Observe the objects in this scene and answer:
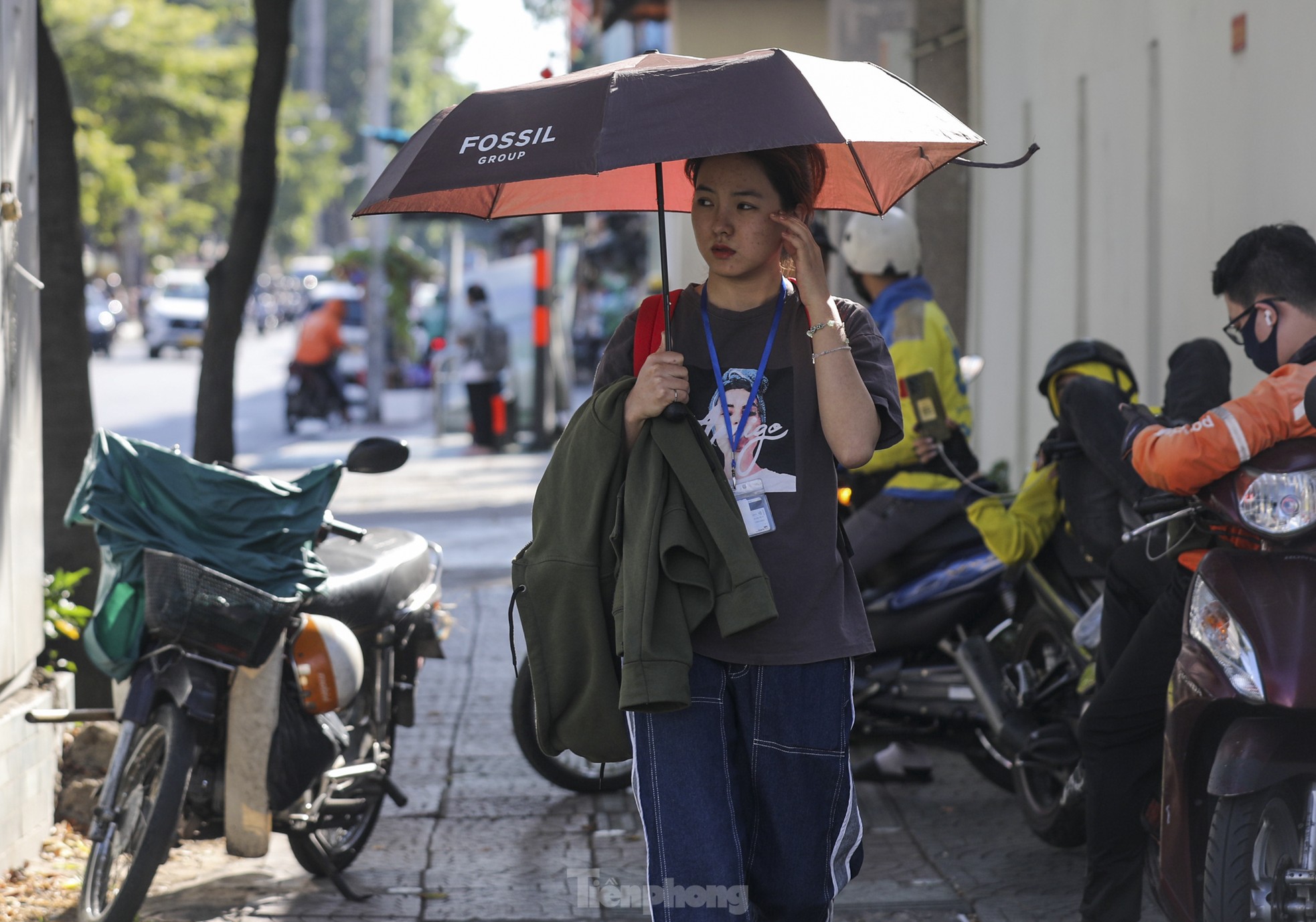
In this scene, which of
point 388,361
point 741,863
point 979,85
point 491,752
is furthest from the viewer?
point 388,361

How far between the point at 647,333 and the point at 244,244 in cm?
432

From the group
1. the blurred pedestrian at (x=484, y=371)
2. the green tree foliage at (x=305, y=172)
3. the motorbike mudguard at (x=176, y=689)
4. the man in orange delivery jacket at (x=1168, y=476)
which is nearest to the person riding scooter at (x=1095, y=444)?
the man in orange delivery jacket at (x=1168, y=476)

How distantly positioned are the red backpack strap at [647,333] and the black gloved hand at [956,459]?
246cm

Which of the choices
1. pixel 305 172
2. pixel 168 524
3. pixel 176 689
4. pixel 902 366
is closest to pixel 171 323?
pixel 305 172

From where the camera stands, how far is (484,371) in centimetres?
1812

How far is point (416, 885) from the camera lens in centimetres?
493

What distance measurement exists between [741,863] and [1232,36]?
3.77m

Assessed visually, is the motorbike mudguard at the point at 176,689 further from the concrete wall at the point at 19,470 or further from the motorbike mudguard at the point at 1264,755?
the motorbike mudguard at the point at 1264,755

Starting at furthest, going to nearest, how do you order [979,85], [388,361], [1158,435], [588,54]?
1. [588,54]
2. [388,361]
3. [979,85]
4. [1158,435]

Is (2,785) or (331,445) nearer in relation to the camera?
(2,785)

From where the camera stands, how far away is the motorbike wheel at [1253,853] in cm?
342

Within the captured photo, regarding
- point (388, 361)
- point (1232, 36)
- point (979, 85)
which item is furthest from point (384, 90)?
point (1232, 36)

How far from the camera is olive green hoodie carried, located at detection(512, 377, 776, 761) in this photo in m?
2.96

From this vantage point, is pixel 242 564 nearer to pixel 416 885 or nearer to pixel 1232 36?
pixel 416 885
